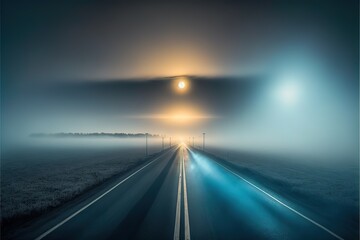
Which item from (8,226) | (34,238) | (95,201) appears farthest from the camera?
(95,201)

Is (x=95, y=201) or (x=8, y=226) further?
(x=95, y=201)

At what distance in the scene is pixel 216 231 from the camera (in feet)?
26.6

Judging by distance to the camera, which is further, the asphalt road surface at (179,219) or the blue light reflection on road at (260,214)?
the blue light reflection on road at (260,214)

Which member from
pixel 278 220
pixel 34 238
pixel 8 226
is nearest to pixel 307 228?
pixel 278 220

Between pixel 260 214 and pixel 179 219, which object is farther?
pixel 260 214

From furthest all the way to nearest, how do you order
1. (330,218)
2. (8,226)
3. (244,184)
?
(244,184), (330,218), (8,226)

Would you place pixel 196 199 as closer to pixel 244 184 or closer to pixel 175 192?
pixel 175 192

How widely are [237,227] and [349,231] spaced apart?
409 centimetres

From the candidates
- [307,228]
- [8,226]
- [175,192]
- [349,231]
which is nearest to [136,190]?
[175,192]

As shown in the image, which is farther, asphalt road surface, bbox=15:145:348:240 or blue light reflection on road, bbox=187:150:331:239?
blue light reflection on road, bbox=187:150:331:239

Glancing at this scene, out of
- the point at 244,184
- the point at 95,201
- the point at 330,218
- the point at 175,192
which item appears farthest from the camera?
the point at 244,184

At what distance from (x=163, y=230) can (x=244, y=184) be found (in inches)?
456

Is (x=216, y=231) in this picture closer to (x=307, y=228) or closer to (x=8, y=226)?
(x=307, y=228)

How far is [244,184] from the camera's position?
18.2 meters
